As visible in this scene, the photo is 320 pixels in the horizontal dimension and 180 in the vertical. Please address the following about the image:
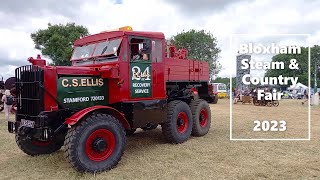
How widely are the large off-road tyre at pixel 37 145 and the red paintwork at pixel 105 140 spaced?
0.93 meters

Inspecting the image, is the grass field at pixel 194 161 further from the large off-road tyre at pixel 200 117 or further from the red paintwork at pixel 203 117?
the red paintwork at pixel 203 117

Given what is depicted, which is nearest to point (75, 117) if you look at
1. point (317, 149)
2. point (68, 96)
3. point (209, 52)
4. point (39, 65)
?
point (68, 96)

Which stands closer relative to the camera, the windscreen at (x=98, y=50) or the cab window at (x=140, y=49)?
the windscreen at (x=98, y=50)

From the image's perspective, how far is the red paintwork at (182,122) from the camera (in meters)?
8.46

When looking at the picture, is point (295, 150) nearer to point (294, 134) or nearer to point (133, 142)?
point (294, 134)

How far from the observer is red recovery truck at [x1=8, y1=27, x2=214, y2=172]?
18.7 ft

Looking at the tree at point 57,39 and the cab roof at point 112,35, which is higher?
the tree at point 57,39

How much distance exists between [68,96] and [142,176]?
2.08m

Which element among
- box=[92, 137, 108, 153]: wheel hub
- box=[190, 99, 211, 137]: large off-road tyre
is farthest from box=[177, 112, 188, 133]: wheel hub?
box=[92, 137, 108, 153]: wheel hub

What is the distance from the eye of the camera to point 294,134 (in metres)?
9.70

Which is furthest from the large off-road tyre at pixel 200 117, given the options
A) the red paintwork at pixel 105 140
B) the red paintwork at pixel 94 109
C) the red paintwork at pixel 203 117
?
the red paintwork at pixel 105 140

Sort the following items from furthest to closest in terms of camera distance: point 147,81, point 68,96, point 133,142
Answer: point 133,142 → point 147,81 → point 68,96

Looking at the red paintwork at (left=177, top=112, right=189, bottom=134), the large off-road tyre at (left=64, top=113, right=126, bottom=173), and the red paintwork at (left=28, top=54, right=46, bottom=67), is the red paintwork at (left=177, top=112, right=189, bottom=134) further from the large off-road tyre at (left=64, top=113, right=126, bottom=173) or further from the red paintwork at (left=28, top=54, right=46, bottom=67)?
the red paintwork at (left=28, top=54, right=46, bottom=67)

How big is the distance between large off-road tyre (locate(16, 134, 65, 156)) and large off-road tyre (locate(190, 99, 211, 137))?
12.5ft
